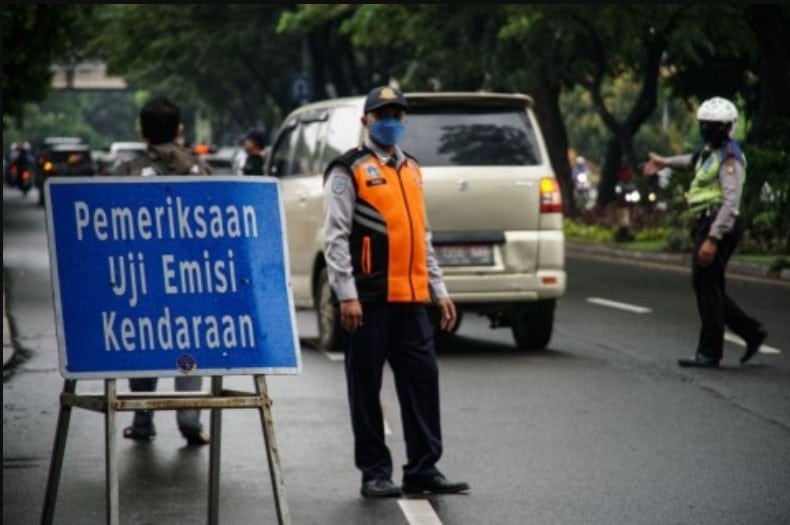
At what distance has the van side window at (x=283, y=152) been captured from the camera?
57.1ft

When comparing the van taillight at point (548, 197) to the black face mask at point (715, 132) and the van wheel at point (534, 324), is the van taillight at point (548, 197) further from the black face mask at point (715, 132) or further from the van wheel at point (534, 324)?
the black face mask at point (715, 132)

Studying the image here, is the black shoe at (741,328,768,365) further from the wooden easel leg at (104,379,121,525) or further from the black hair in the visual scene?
the wooden easel leg at (104,379,121,525)

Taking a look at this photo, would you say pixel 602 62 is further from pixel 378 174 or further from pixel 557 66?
pixel 378 174

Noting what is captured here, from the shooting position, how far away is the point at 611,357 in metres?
15.9

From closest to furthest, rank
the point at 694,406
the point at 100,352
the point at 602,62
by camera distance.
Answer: the point at 100,352 → the point at 694,406 → the point at 602,62

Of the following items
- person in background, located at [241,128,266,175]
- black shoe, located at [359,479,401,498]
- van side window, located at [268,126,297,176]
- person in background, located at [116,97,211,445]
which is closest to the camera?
black shoe, located at [359,479,401,498]

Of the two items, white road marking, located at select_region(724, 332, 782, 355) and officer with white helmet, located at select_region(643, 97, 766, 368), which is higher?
officer with white helmet, located at select_region(643, 97, 766, 368)

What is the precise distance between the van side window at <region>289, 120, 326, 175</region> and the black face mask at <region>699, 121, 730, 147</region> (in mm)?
3297

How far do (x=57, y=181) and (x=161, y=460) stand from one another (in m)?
3.20

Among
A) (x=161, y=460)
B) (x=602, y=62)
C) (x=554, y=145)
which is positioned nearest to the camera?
(x=161, y=460)

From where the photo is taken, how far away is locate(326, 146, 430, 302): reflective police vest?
955cm

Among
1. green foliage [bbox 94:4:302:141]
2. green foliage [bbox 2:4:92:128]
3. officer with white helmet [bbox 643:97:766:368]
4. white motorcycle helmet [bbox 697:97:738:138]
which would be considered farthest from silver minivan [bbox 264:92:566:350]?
green foliage [bbox 94:4:302:141]

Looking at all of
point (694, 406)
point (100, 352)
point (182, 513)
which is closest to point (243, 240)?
point (100, 352)

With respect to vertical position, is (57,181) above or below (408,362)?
above
